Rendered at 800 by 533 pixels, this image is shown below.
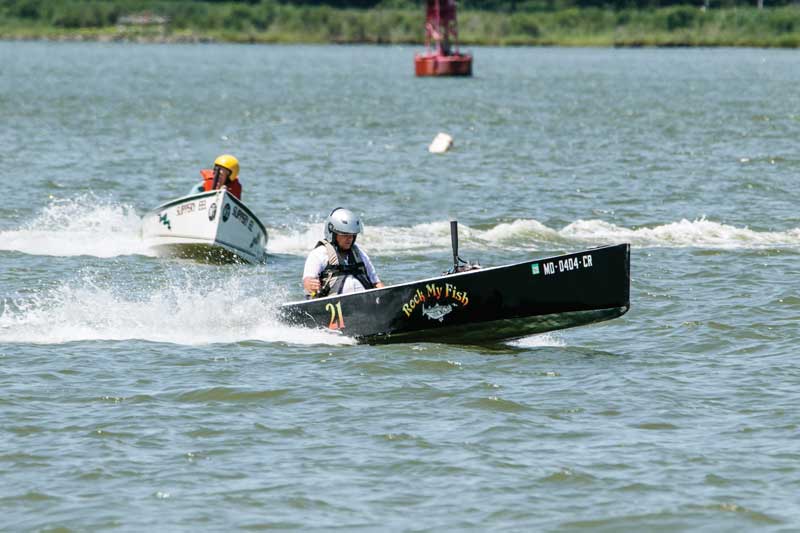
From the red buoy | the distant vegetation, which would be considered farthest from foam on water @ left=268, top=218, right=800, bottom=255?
the distant vegetation

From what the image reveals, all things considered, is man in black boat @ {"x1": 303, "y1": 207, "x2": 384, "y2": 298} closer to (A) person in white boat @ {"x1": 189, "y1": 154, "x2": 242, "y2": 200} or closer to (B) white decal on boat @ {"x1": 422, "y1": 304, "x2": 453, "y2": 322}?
(B) white decal on boat @ {"x1": 422, "y1": 304, "x2": 453, "y2": 322}

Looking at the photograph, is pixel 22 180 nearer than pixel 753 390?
No

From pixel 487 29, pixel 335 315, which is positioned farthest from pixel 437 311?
pixel 487 29

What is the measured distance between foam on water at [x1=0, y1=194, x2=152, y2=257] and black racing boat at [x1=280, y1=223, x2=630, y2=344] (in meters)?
7.97

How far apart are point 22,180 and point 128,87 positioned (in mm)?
41561

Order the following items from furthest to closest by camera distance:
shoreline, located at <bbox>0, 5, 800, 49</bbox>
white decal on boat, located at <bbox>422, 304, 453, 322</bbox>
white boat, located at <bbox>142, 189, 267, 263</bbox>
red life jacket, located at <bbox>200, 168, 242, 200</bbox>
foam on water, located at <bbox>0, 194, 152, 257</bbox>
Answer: shoreline, located at <bbox>0, 5, 800, 49</bbox>
foam on water, located at <bbox>0, 194, 152, 257</bbox>
red life jacket, located at <bbox>200, 168, 242, 200</bbox>
white boat, located at <bbox>142, 189, 267, 263</bbox>
white decal on boat, located at <bbox>422, 304, 453, 322</bbox>

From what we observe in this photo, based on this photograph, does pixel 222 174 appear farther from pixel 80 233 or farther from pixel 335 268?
pixel 335 268

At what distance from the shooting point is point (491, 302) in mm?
15570

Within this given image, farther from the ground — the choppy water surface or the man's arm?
the man's arm

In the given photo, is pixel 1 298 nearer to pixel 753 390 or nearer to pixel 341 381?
pixel 341 381

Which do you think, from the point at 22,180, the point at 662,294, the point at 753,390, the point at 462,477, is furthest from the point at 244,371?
the point at 22,180

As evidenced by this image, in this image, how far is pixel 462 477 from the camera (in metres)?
11.5

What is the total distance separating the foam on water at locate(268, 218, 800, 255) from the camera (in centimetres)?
2345

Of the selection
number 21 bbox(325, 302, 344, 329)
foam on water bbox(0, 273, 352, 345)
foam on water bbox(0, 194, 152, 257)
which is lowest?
foam on water bbox(0, 194, 152, 257)
